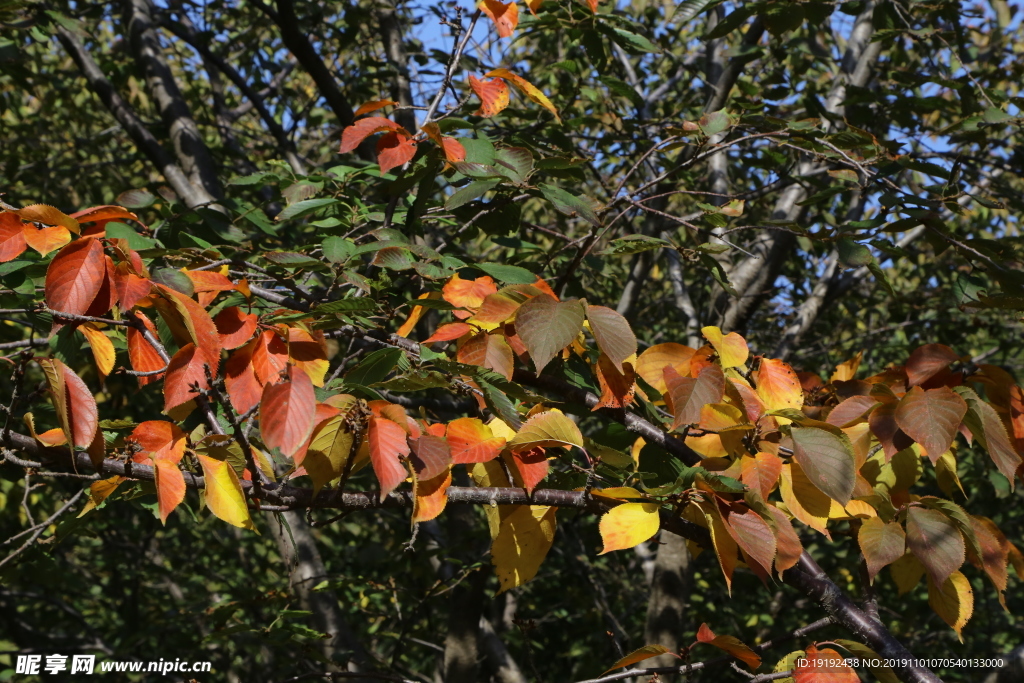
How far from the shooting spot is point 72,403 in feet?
3.52

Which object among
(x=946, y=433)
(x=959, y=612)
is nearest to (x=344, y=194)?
(x=946, y=433)

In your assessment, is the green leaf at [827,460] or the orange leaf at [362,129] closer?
the green leaf at [827,460]

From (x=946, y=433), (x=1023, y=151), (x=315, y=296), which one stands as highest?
(x=1023, y=151)

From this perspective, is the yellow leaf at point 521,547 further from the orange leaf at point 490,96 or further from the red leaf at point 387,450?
the orange leaf at point 490,96

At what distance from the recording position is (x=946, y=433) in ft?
4.25

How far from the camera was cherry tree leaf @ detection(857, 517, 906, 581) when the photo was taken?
1317mm

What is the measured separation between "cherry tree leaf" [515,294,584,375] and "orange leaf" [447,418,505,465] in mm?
151

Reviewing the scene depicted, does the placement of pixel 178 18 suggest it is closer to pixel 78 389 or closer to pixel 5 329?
pixel 5 329

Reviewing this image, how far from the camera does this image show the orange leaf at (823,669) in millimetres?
1220

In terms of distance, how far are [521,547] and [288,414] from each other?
0.48 meters

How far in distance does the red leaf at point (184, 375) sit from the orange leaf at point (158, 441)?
42 millimetres

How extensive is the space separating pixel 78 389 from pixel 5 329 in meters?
2.10

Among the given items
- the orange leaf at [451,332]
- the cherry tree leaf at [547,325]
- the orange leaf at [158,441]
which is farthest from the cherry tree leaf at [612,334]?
the orange leaf at [158,441]

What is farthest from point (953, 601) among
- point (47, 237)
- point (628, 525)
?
point (47, 237)
